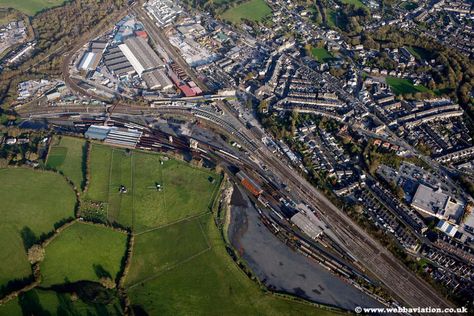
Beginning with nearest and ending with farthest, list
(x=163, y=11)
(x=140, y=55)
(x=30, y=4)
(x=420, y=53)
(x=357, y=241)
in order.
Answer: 1. (x=357, y=241)
2. (x=140, y=55)
3. (x=420, y=53)
4. (x=163, y=11)
5. (x=30, y=4)

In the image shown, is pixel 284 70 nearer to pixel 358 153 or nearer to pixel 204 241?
pixel 358 153

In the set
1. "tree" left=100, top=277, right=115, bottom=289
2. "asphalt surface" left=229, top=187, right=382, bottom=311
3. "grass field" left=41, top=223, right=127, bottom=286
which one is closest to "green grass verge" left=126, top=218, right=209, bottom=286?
"tree" left=100, top=277, right=115, bottom=289

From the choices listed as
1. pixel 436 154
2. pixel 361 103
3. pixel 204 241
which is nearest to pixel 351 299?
pixel 204 241

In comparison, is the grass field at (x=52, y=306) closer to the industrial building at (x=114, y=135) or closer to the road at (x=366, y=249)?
the industrial building at (x=114, y=135)

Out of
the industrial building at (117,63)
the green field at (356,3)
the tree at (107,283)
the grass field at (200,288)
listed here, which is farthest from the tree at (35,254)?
the green field at (356,3)

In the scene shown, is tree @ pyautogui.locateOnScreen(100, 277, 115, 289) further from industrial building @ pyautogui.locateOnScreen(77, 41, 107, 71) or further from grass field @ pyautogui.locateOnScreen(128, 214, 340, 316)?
industrial building @ pyautogui.locateOnScreen(77, 41, 107, 71)

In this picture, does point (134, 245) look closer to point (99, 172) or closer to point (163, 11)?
point (99, 172)

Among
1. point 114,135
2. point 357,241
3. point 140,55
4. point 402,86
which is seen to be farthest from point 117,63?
point 357,241
